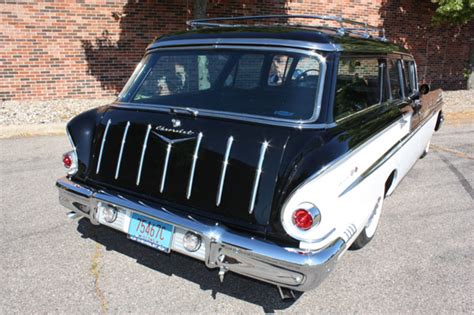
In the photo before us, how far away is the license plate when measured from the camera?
2.80 metres

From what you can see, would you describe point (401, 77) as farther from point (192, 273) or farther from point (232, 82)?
point (192, 273)

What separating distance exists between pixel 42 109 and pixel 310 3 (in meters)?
7.70

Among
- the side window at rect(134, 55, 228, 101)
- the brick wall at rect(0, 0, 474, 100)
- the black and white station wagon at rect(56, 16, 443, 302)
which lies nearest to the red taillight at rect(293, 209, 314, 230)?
the black and white station wagon at rect(56, 16, 443, 302)

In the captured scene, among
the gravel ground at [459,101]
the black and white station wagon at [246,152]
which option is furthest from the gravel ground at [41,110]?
the black and white station wagon at [246,152]

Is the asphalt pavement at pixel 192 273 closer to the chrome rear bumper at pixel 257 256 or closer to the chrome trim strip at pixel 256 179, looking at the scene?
the chrome rear bumper at pixel 257 256

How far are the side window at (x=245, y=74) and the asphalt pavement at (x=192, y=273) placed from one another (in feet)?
4.80

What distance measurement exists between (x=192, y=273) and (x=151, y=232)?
2.00 feet

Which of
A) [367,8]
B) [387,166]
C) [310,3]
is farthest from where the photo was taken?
[367,8]

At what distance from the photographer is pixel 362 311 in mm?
2836

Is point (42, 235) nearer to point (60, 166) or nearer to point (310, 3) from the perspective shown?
point (60, 166)

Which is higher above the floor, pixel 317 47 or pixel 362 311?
pixel 317 47

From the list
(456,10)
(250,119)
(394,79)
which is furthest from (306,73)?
(456,10)

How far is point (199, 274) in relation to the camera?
3.26 m

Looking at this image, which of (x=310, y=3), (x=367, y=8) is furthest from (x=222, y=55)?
(x=367, y=8)
